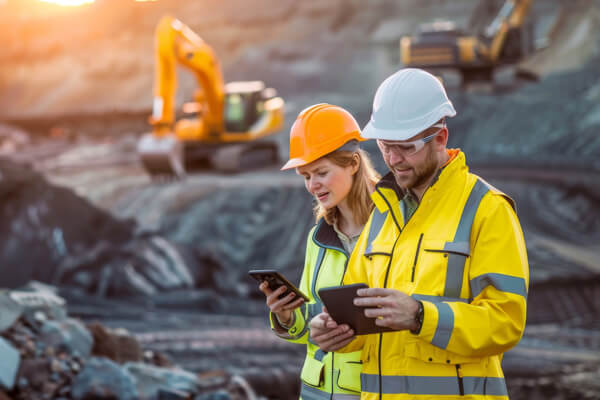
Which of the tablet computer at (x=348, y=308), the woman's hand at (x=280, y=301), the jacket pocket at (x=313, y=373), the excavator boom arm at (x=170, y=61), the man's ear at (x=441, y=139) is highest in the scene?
the man's ear at (x=441, y=139)

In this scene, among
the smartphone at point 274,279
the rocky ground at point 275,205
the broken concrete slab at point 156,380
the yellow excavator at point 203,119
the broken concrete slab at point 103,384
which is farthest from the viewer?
the yellow excavator at point 203,119

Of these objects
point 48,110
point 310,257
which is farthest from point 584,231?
point 48,110

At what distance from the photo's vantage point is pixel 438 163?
154 centimetres

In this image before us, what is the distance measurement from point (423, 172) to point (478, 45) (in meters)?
11.8

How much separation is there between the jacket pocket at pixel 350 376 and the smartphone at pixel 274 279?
0.21 m

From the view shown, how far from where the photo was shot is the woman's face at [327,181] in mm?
1970

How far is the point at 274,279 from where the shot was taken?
70.6 inches

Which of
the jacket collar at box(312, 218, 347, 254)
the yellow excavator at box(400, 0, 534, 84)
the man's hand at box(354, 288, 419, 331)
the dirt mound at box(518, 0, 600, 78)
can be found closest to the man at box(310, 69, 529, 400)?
the man's hand at box(354, 288, 419, 331)

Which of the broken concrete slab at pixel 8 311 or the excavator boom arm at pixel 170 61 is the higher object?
the excavator boom arm at pixel 170 61

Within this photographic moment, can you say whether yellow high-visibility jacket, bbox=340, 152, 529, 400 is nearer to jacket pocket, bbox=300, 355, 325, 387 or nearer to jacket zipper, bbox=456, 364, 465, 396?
jacket zipper, bbox=456, 364, 465, 396

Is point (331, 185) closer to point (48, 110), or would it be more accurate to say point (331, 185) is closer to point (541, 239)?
point (541, 239)

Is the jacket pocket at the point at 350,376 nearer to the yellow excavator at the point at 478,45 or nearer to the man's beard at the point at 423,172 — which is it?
the man's beard at the point at 423,172

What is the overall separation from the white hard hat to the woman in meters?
0.42

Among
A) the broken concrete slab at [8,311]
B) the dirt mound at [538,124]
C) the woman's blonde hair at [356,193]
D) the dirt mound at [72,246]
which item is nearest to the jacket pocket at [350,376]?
the woman's blonde hair at [356,193]
